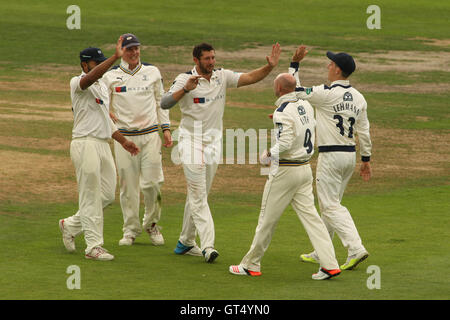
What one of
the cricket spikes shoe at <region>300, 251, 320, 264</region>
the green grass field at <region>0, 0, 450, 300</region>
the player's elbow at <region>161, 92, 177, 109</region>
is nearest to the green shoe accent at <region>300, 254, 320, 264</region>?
the cricket spikes shoe at <region>300, 251, 320, 264</region>

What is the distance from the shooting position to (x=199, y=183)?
10.7 meters

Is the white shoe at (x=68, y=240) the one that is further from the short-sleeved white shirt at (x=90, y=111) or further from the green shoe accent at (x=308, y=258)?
the green shoe accent at (x=308, y=258)

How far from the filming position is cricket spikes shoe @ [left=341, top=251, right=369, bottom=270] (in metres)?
10.2

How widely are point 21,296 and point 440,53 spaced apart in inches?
1193

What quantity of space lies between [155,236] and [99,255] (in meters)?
1.42

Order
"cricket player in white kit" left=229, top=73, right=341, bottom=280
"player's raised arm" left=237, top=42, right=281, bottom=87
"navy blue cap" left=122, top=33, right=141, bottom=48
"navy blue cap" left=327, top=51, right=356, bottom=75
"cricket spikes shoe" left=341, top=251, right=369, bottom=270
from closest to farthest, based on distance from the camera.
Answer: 1. "cricket player in white kit" left=229, top=73, right=341, bottom=280
2. "cricket spikes shoe" left=341, top=251, right=369, bottom=270
3. "navy blue cap" left=327, top=51, right=356, bottom=75
4. "player's raised arm" left=237, top=42, right=281, bottom=87
5. "navy blue cap" left=122, top=33, right=141, bottom=48

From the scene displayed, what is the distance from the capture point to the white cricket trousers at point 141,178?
11.7m

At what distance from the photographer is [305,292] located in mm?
9141

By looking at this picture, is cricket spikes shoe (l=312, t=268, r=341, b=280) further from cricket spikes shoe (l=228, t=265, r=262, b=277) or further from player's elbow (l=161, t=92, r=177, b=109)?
player's elbow (l=161, t=92, r=177, b=109)

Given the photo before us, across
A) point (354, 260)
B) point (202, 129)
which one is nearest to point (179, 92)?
point (202, 129)

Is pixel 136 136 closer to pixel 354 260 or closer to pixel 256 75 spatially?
pixel 256 75

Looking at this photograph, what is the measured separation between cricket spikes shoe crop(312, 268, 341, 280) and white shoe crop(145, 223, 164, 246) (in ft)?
8.98

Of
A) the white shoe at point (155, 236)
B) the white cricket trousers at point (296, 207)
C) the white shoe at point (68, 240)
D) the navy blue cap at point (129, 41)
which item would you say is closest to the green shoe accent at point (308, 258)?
the white cricket trousers at point (296, 207)

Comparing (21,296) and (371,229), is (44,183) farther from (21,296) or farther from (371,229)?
(21,296)
